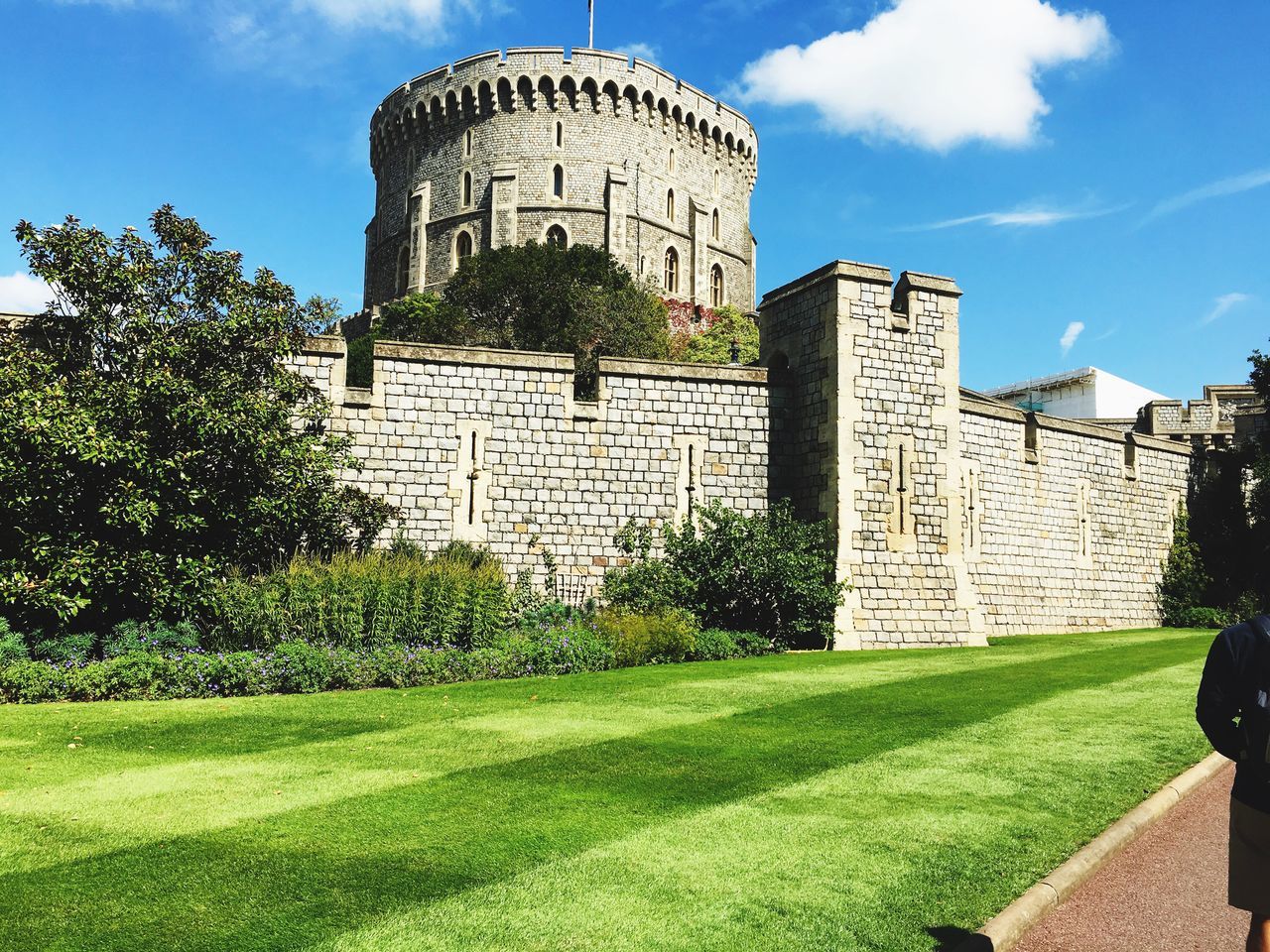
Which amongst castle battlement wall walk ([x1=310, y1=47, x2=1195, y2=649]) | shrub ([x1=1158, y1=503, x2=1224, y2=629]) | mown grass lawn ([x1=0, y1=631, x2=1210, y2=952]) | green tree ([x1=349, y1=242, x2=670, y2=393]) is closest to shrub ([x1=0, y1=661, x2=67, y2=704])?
mown grass lawn ([x1=0, y1=631, x2=1210, y2=952])

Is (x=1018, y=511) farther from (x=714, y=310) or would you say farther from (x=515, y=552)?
(x=714, y=310)

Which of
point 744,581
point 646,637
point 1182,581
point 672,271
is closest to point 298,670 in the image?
point 646,637

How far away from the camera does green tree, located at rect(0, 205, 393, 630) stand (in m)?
12.7

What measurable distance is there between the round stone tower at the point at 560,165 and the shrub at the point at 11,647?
47499 millimetres

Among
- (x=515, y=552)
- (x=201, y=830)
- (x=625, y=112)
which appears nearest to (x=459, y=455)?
(x=515, y=552)

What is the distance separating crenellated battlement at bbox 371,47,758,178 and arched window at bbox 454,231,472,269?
6.58 meters

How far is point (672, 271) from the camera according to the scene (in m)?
61.8

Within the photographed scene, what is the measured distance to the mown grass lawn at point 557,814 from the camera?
466 cm

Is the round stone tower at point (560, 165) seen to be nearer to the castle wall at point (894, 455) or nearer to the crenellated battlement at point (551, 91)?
the crenellated battlement at point (551, 91)

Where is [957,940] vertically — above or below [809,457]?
below

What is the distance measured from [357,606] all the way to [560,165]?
48.8 m

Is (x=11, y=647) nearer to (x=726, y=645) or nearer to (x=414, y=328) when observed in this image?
(x=726, y=645)

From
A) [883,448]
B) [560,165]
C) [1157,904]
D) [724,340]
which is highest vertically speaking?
[560,165]

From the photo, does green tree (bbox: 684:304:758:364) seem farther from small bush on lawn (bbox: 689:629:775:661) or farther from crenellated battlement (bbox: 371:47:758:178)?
small bush on lawn (bbox: 689:629:775:661)
